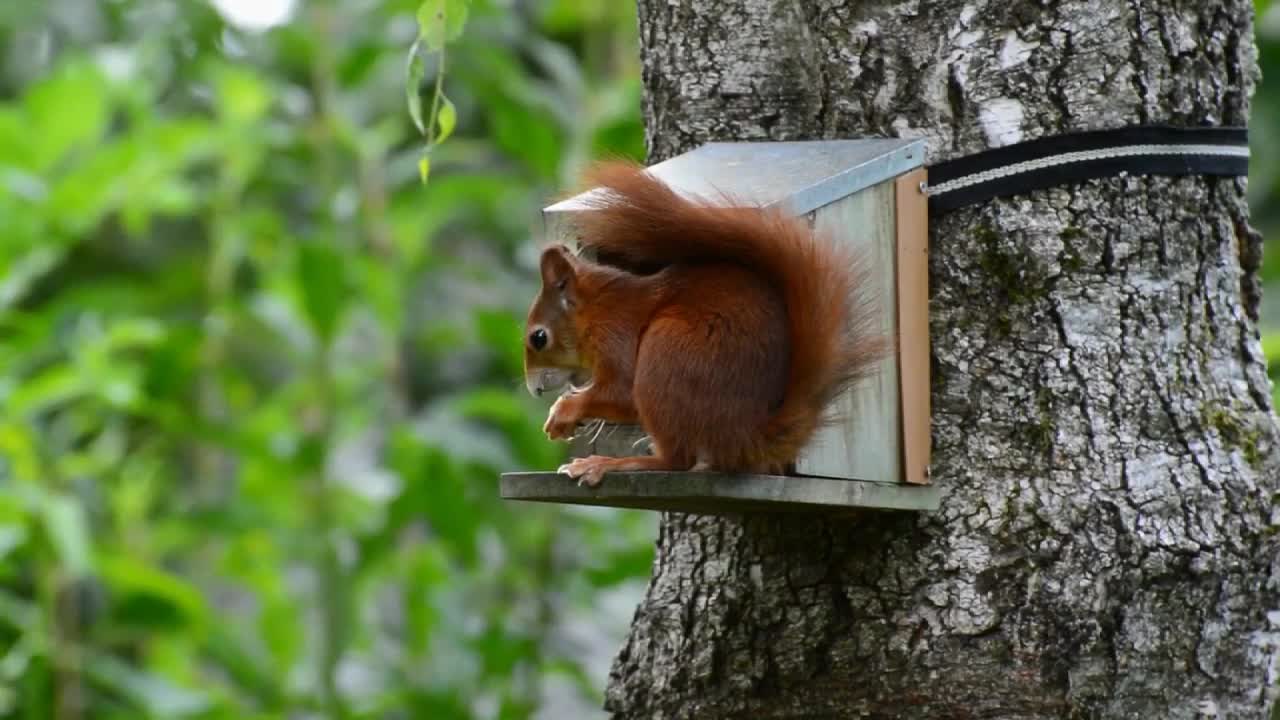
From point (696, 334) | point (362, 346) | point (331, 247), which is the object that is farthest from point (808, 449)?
point (362, 346)

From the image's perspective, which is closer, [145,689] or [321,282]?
[145,689]

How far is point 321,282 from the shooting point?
321 centimetres

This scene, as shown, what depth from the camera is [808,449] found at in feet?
5.29

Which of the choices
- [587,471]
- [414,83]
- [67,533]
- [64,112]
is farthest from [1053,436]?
[64,112]

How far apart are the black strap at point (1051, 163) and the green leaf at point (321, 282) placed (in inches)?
69.2

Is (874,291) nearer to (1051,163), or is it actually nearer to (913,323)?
(913,323)

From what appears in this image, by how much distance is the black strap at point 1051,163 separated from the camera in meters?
1.68

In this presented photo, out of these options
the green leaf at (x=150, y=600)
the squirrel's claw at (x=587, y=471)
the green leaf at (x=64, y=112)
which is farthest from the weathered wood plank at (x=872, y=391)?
the green leaf at (x=64, y=112)

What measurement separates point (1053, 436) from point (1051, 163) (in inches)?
10.8

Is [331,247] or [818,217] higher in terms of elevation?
[331,247]

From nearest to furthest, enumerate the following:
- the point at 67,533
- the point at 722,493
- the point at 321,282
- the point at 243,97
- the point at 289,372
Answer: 1. the point at 722,493
2. the point at 67,533
3. the point at 321,282
4. the point at 243,97
5. the point at 289,372

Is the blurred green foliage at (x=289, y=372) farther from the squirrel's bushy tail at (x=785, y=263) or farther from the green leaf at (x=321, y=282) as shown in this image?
the squirrel's bushy tail at (x=785, y=263)

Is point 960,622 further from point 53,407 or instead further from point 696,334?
point 53,407

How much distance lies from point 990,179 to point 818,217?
0.19 meters
